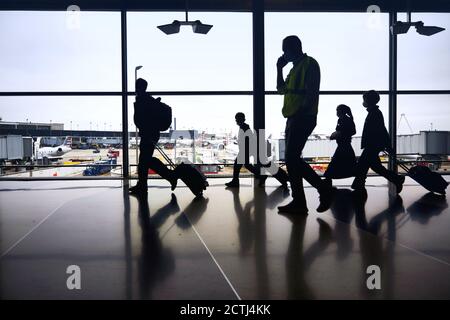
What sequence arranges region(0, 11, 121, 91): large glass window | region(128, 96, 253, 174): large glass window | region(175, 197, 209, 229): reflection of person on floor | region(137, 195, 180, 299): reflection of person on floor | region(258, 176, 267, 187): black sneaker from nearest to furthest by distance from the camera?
region(137, 195, 180, 299): reflection of person on floor, region(175, 197, 209, 229): reflection of person on floor, region(258, 176, 267, 187): black sneaker, region(0, 11, 121, 91): large glass window, region(128, 96, 253, 174): large glass window

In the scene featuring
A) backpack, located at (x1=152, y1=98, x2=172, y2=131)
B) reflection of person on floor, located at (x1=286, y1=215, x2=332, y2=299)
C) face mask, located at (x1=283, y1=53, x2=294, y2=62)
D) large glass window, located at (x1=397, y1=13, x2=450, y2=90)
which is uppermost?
large glass window, located at (x1=397, y1=13, x2=450, y2=90)

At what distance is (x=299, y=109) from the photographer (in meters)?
3.97

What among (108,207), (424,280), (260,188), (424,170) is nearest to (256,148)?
(260,188)

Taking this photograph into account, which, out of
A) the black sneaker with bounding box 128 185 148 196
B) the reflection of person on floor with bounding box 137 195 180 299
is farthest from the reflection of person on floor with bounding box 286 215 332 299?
the black sneaker with bounding box 128 185 148 196

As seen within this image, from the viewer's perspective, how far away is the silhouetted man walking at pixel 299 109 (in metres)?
3.95

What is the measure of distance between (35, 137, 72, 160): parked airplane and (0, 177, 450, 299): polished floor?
164 inches

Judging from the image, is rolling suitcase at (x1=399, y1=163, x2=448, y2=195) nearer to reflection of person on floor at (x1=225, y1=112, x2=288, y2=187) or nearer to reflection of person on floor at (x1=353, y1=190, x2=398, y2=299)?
reflection of person on floor at (x1=353, y1=190, x2=398, y2=299)

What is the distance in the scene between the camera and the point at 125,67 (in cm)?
920

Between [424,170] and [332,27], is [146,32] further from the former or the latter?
[424,170]

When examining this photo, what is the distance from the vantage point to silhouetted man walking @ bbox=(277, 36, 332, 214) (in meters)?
3.95

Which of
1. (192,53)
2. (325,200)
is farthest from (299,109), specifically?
(192,53)

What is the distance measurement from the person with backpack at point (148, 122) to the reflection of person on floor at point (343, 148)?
2.49m

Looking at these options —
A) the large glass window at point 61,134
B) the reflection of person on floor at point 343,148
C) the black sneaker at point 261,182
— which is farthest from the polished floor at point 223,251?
the large glass window at point 61,134
